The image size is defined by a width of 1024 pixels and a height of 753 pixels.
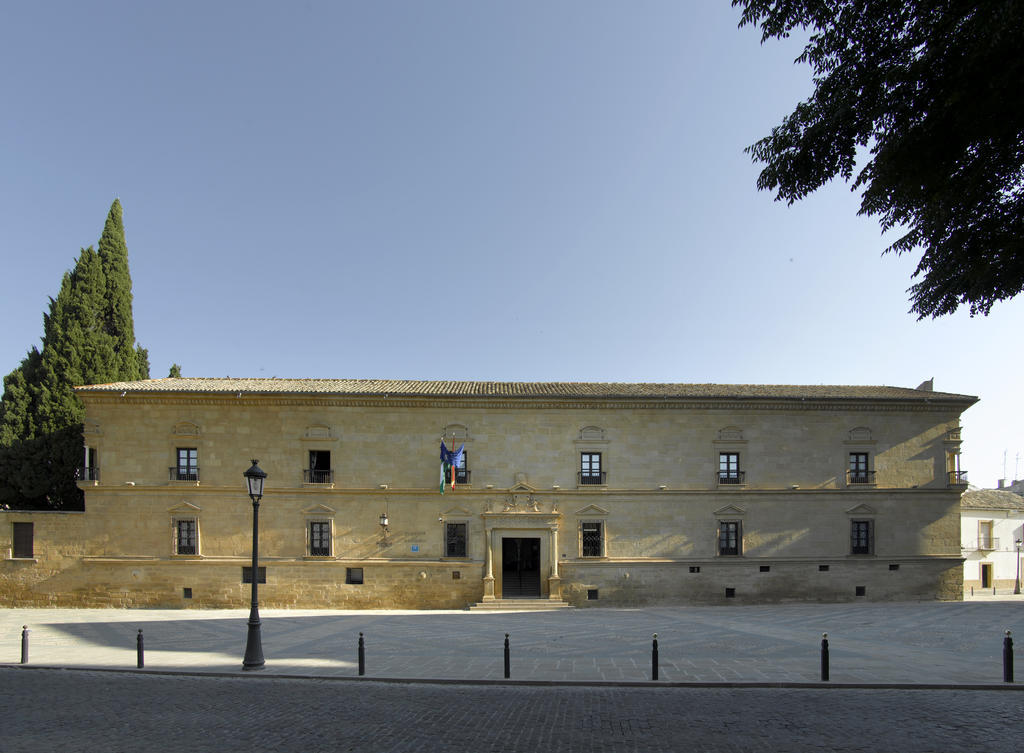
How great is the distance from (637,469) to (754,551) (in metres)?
5.98

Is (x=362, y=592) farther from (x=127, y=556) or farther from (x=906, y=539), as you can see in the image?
(x=906, y=539)

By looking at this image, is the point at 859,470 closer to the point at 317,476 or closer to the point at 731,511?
the point at 731,511

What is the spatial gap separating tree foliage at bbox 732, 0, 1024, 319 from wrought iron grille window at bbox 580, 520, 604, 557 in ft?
56.5

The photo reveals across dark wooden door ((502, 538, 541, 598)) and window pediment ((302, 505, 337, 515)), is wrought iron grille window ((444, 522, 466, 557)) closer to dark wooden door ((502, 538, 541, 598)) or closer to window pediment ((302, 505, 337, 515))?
dark wooden door ((502, 538, 541, 598))

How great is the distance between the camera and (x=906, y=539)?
25.4 meters

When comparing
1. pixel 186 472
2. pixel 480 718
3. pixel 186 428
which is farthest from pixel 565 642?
pixel 186 428

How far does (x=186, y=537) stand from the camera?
78.2 feet

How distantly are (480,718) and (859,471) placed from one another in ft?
74.5

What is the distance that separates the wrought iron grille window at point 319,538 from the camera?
78.9 feet

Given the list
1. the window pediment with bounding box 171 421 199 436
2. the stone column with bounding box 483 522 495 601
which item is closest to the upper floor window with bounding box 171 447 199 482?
the window pediment with bounding box 171 421 199 436

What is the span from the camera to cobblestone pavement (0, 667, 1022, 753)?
804 centimetres

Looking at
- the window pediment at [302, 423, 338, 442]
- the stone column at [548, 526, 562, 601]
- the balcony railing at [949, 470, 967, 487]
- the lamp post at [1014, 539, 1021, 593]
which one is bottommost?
→ the lamp post at [1014, 539, 1021, 593]

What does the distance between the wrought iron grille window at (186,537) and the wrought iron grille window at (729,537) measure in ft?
70.8

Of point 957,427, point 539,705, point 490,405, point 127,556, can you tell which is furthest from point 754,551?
point 127,556
